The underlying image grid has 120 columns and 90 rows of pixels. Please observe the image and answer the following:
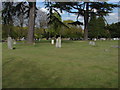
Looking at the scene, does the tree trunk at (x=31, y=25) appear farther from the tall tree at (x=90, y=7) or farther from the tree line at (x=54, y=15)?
the tall tree at (x=90, y=7)

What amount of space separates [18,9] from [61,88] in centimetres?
2177

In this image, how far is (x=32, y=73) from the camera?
6.15 metres

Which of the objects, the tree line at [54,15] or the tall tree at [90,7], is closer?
the tree line at [54,15]

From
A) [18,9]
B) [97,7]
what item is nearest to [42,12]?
[97,7]

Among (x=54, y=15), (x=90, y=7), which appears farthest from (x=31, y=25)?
(x=90, y=7)

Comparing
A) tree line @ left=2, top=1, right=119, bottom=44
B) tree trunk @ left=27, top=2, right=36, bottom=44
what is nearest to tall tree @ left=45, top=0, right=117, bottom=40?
tree line @ left=2, top=1, right=119, bottom=44

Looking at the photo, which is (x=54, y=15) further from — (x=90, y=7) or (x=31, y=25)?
(x=90, y=7)

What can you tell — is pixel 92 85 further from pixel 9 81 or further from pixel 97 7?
pixel 97 7

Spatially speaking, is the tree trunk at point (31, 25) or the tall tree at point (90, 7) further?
the tall tree at point (90, 7)

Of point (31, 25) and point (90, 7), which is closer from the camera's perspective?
point (31, 25)

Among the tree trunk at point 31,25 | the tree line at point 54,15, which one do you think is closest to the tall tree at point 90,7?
the tree line at point 54,15

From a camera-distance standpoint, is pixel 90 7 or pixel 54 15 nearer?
pixel 54 15

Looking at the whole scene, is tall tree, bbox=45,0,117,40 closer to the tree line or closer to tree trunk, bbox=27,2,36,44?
the tree line

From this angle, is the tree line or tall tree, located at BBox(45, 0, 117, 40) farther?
tall tree, located at BBox(45, 0, 117, 40)
